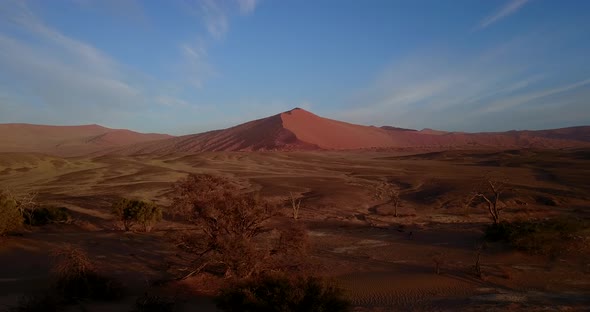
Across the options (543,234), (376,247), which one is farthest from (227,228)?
(543,234)

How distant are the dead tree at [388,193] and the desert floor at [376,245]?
0.89 m

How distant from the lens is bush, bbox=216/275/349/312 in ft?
27.3

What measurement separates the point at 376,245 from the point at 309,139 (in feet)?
333

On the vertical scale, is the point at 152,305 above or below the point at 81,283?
below

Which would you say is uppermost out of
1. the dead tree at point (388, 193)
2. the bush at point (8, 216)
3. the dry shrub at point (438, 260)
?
the bush at point (8, 216)

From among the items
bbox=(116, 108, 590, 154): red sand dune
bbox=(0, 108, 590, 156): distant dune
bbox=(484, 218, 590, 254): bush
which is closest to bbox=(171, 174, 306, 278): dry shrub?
bbox=(484, 218, 590, 254): bush

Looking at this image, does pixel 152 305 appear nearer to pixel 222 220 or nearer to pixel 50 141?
pixel 222 220

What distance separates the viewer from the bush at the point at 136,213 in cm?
2064

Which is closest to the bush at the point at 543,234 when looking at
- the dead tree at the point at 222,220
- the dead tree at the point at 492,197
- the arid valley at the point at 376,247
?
the arid valley at the point at 376,247

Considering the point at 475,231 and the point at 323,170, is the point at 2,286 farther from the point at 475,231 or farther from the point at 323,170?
the point at 323,170

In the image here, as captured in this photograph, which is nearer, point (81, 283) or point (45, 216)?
point (81, 283)

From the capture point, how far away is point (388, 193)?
38.7 meters

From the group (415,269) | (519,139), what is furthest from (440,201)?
(519,139)

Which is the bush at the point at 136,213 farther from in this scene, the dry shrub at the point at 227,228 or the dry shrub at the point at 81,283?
the dry shrub at the point at 81,283
